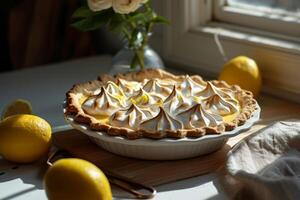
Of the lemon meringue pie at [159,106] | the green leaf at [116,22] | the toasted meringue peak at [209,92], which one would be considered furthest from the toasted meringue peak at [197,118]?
the green leaf at [116,22]

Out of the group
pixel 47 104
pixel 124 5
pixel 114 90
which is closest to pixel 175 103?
pixel 114 90

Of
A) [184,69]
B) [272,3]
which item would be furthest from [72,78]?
[272,3]

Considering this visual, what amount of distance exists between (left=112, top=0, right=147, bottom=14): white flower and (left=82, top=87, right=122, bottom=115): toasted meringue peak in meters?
0.19

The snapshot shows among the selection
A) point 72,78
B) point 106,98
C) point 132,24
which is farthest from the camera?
point 72,78

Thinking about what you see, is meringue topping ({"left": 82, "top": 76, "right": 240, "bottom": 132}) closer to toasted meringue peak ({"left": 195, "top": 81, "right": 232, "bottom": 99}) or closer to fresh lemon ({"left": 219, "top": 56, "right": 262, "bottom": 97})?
toasted meringue peak ({"left": 195, "top": 81, "right": 232, "bottom": 99})

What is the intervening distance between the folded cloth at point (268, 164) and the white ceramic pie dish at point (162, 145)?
50 millimetres

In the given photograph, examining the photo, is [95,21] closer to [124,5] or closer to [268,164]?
[124,5]

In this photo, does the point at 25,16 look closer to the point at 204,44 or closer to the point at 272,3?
the point at 204,44

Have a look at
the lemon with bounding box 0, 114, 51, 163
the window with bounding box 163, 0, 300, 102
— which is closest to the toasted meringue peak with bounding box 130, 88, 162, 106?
the lemon with bounding box 0, 114, 51, 163

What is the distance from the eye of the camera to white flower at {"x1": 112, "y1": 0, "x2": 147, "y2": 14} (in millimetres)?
Answer: 1205

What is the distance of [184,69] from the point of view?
157 centimetres

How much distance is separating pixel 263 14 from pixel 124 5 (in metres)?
0.37

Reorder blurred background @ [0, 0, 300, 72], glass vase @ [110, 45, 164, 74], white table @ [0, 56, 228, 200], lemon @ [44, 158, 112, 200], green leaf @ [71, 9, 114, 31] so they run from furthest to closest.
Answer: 1. blurred background @ [0, 0, 300, 72]
2. glass vase @ [110, 45, 164, 74]
3. green leaf @ [71, 9, 114, 31]
4. white table @ [0, 56, 228, 200]
5. lemon @ [44, 158, 112, 200]

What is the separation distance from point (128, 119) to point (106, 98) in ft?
0.29
